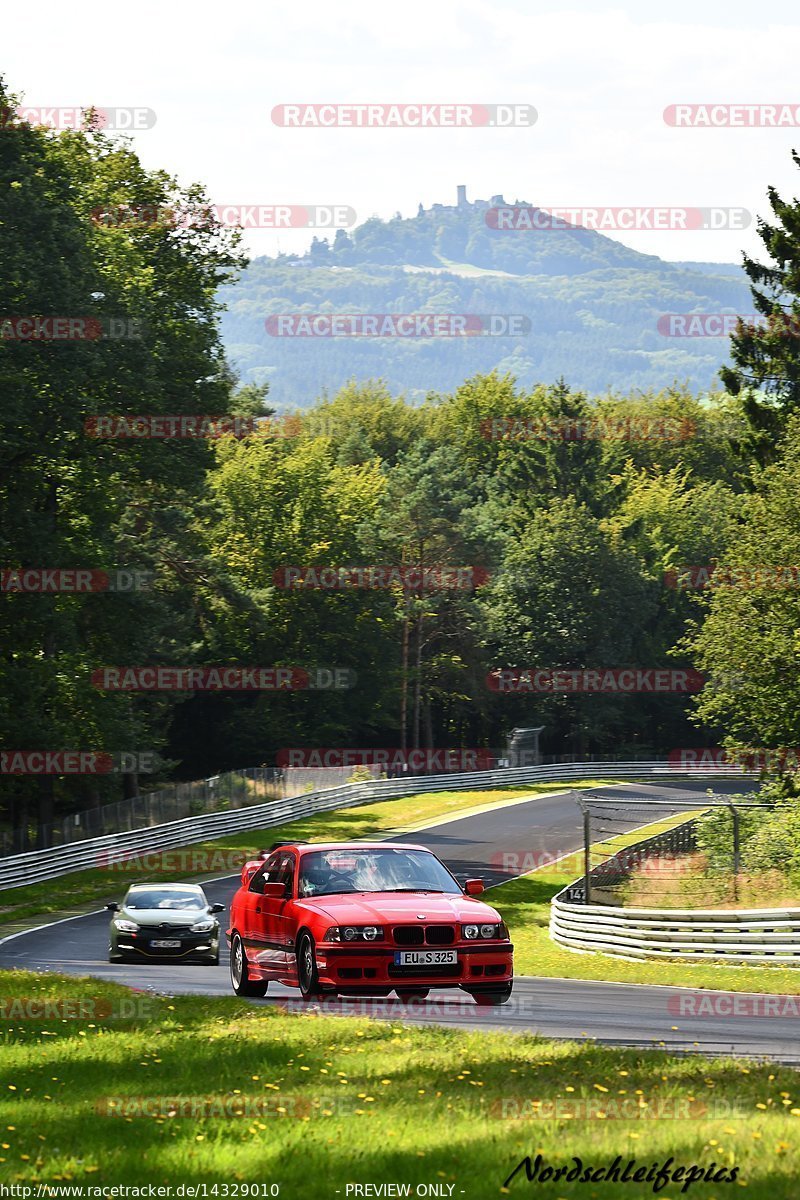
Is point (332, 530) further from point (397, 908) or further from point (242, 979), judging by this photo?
point (397, 908)

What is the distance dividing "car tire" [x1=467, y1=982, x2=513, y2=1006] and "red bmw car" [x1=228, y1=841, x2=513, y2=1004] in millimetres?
12

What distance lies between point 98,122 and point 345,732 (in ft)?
123

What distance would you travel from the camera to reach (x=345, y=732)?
264 feet

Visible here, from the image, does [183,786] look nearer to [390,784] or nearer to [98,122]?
[390,784]

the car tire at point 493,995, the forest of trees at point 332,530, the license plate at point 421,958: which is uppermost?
the forest of trees at point 332,530

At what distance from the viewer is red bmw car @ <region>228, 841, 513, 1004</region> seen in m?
14.1

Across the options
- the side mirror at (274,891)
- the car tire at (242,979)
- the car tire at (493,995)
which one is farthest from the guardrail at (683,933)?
the side mirror at (274,891)

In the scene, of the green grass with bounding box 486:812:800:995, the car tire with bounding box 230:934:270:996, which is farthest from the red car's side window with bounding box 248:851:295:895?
the green grass with bounding box 486:812:800:995

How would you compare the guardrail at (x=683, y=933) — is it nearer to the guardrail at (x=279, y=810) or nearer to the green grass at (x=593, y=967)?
the green grass at (x=593, y=967)

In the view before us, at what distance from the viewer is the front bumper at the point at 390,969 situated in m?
14.1

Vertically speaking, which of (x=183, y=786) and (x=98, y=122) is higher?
(x=98, y=122)

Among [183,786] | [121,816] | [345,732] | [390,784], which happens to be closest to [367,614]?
[345,732]

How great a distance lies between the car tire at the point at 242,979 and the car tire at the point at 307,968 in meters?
2.01
